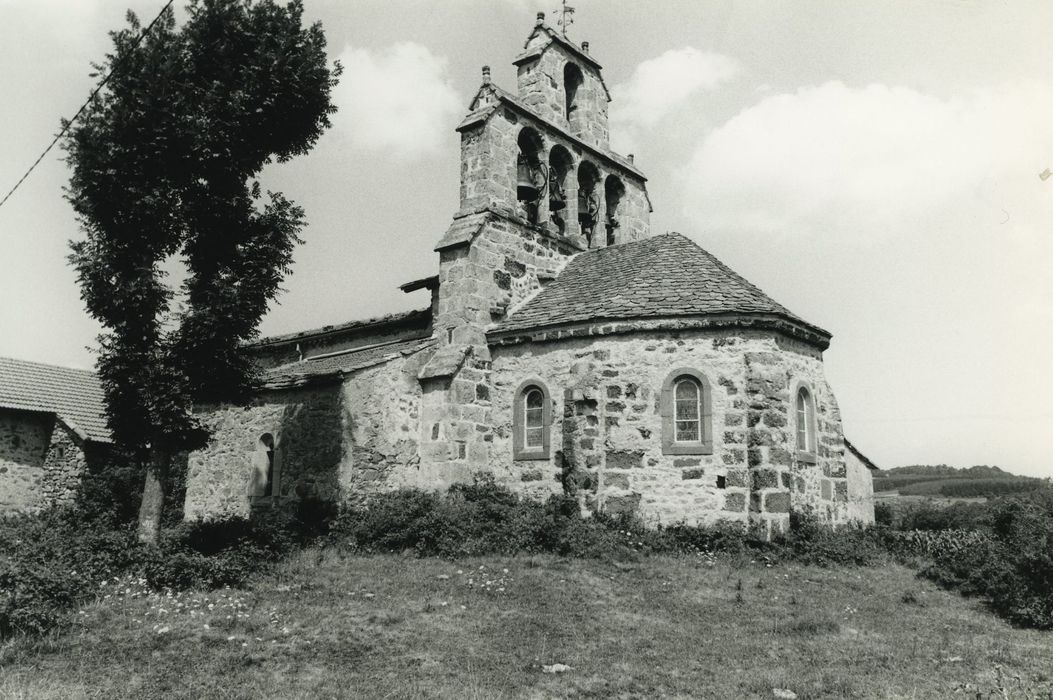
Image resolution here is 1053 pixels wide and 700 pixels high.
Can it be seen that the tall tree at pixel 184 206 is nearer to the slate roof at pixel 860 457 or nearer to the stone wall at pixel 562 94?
the stone wall at pixel 562 94

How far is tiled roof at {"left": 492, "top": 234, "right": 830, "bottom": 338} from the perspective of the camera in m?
15.4

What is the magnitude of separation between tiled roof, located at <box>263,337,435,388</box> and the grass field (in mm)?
5486

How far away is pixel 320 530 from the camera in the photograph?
51.9ft

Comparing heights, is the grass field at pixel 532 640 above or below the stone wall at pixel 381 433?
below

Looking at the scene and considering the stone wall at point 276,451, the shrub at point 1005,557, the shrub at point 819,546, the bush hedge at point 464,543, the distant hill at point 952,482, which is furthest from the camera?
the distant hill at point 952,482

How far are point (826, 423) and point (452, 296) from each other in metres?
8.52

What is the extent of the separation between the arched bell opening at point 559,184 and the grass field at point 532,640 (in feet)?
34.3

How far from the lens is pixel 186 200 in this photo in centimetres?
1297

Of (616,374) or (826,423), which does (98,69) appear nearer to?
(616,374)

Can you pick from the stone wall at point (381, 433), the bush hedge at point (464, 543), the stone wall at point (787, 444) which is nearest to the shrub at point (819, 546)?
the bush hedge at point (464, 543)

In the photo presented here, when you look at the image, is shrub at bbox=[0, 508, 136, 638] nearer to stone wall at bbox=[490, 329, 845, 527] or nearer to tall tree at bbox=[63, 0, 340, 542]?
tall tree at bbox=[63, 0, 340, 542]

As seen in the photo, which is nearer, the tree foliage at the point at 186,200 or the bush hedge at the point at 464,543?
the bush hedge at the point at 464,543

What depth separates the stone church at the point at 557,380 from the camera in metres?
14.8

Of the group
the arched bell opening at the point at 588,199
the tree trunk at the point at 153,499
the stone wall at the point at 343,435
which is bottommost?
the tree trunk at the point at 153,499
